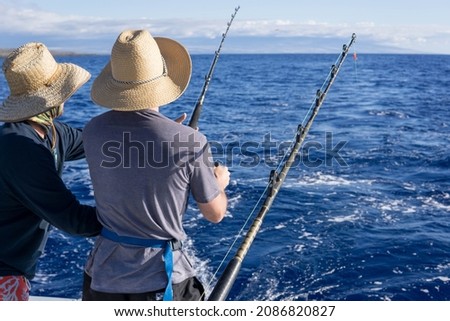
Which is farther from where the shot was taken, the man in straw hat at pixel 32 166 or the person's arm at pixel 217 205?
the man in straw hat at pixel 32 166

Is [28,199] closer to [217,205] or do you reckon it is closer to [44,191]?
[44,191]

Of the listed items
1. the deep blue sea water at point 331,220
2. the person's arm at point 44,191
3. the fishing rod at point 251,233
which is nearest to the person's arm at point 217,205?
the fishing rod at point 251,233

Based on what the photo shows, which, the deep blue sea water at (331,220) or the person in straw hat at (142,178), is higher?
the person in straw hat at (142,178)

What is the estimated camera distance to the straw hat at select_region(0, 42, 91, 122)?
2312 mm

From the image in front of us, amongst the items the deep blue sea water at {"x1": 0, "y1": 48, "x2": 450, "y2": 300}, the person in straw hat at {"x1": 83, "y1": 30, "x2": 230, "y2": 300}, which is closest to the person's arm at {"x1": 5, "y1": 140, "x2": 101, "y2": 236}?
the person in straw hat at {"x1": 83, "y1": 30, "x2": 230, "y2": 300}

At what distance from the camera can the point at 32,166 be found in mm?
2170

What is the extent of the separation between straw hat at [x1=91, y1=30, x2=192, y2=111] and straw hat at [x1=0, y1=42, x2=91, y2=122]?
256 mm

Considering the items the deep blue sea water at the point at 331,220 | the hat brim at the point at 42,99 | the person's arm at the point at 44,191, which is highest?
the hat brim at the point at 42,99

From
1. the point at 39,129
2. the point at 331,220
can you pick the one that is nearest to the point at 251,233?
the point at 39,129

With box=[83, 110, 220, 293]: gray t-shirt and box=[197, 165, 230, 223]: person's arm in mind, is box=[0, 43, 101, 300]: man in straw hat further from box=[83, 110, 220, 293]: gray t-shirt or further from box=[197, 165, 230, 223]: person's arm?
box=[197, 165, 230, 223]: person's arm

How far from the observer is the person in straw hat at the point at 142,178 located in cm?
195

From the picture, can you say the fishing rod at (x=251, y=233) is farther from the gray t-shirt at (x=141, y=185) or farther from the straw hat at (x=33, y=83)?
the straw hat at (x=33, y=83)

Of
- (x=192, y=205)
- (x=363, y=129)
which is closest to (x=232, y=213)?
(x=192, y=205)

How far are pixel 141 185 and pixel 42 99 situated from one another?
2.39 feet
